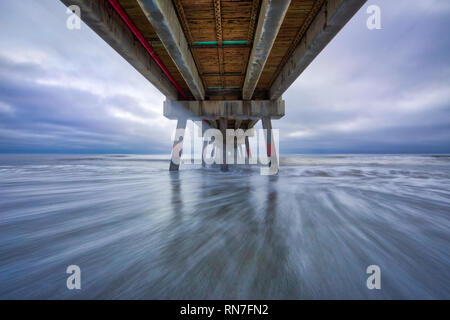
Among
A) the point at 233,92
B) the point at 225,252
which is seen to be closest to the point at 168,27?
the point at 225,252

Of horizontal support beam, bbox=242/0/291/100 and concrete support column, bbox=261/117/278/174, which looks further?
concrete support column, bbox=261/117/278/174

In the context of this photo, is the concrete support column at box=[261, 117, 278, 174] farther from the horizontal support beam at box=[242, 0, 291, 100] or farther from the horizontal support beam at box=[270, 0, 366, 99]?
the horizontal support beam at box=[242, 0, 291, 100]

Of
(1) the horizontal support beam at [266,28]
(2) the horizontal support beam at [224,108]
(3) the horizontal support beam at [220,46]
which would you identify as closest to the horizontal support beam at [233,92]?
(2) the horizontal support beam at [224,108]

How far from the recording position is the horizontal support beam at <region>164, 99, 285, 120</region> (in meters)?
7.82

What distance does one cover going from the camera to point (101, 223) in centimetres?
223

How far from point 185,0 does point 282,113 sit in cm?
588

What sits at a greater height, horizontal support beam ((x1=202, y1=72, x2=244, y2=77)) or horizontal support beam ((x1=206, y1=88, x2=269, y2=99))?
horizontal support beam ((x1=202, y1=72, x2=244, y2=77))

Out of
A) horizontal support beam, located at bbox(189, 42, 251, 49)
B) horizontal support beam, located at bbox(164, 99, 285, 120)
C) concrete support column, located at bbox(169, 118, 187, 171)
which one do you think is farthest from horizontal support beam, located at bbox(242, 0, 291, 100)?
concrete support column, located at bbox(169, 118, 187, 171)

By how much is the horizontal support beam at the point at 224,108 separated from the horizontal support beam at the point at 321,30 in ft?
7.84

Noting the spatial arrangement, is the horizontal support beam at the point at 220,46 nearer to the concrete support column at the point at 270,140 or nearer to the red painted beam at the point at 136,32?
the red painted beam at the point at 136,32

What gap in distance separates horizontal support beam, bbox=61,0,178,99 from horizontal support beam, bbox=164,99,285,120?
211 cm

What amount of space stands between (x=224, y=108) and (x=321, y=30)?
196 inches
